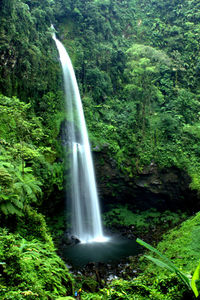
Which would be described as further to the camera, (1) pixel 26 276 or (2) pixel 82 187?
(2) pixel 82 187

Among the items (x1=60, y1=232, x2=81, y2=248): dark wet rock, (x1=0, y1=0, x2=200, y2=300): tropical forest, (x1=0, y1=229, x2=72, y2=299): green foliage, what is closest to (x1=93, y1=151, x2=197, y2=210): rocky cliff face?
(x1=0, y1=0, x2=200, y2=300): tropical forest

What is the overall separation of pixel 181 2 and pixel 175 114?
1666 centimetres

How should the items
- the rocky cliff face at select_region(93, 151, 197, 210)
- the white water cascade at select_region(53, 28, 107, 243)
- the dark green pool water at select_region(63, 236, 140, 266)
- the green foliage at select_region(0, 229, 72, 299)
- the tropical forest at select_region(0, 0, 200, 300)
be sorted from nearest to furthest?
the green foliage at select_region(0, 229, 72, 299)
the tropical forest at select_region(0, 0, 200, 300)
the dark green pool water at select_region(63, 236, 140, 266)
the white water cascade at select_region(53, 28, 107, 243)
the rocky cliff face at select_region(93, 151, 197, 210)

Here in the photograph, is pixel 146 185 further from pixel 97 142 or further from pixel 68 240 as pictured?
pixel 68 240

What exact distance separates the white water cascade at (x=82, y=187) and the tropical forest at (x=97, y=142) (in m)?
0.07

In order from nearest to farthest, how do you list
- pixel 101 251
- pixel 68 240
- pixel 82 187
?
pixel 101 251, pixel 68 240, pixel 82 187

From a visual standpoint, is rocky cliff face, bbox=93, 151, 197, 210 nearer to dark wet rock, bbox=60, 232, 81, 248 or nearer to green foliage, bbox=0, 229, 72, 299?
dark wet rock, bbox=60, 232, 81, 248

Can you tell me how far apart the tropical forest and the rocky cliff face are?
70 millimetres

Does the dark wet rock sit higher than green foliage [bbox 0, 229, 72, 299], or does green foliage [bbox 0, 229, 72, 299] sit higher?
the dark wet rock

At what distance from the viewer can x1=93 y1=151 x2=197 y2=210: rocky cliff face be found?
13.7 meters

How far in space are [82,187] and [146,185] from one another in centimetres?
446

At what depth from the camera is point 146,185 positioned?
13.9 metres

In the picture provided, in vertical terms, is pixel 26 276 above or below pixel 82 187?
below

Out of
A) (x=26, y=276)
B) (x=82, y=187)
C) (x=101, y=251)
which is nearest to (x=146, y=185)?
(x=82, y=187)
